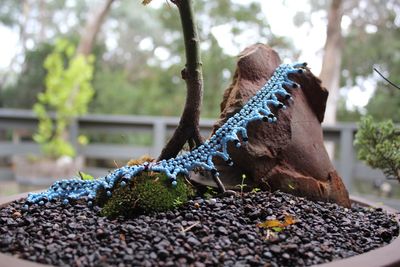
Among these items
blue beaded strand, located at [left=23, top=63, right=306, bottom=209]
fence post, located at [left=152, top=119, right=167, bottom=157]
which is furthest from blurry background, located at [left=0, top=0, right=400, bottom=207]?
blue beaded strand, located at [left=23, top=63, right=306, bottom=209]

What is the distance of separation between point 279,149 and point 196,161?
0.25m

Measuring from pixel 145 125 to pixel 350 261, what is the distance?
97.8 inches

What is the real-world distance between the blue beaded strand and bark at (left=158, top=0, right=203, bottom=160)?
0.05 m

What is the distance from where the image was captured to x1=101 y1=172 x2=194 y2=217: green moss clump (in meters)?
0.93

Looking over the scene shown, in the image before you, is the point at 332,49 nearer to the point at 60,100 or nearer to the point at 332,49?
the point at 332,49

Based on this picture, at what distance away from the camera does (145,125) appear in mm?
3078

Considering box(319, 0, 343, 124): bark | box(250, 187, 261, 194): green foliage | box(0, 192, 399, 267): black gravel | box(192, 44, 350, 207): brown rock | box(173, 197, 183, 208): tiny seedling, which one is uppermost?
box(319, 0, 343, 124): bark

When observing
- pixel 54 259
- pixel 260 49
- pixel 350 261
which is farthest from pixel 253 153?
pixel 54 259

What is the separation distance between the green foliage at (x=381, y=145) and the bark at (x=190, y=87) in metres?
0.53

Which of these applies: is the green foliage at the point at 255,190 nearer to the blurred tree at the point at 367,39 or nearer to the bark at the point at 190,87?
the bark at the point at 190,87

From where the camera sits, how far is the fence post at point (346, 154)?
98.9 inches

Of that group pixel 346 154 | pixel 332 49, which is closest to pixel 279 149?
pixel 346 154

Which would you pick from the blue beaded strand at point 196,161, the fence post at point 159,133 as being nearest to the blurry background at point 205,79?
the fence post at point 159,133

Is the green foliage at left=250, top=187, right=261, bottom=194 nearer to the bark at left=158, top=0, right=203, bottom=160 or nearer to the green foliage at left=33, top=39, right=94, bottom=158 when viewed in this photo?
the bark at left=158, top=0, right=203, bottom=160
